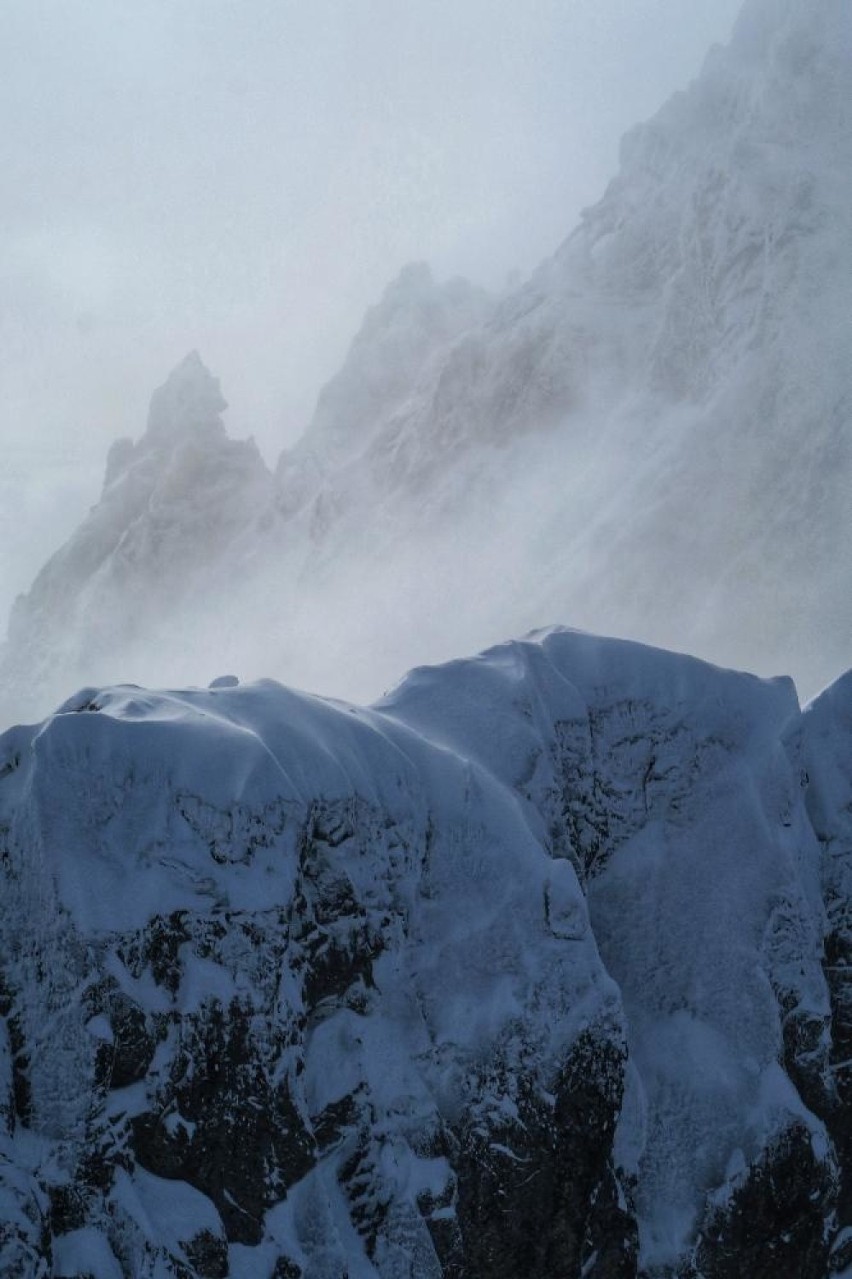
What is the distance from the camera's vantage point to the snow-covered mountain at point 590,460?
285ft

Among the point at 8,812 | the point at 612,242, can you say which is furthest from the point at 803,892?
the point at 612,242

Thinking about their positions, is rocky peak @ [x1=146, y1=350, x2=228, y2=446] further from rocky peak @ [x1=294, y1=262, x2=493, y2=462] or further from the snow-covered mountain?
rocky peak @ [x1=294, y1=262, x2=493, y2=462]

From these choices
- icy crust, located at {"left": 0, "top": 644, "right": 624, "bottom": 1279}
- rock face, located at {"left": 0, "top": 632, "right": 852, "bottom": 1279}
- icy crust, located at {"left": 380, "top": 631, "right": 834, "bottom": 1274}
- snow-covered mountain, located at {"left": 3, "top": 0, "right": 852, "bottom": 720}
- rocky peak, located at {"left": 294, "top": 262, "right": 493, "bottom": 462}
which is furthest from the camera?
rocky peak, located at {"left": 294, "top": 262, "right": 493, "bottom": 462}

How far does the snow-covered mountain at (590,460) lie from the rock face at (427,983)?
1899 inches

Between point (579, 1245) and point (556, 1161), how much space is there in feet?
5.99

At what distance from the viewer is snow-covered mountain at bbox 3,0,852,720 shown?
285 feet

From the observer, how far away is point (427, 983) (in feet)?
74.7

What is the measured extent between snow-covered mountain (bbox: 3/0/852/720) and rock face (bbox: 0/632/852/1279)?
4824cm

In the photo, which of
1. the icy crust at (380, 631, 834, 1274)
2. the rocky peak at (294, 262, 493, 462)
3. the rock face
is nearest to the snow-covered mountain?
the rocky peak at (294, 262, 493, 462)

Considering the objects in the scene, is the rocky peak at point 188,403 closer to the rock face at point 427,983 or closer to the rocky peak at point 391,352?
the rocky peak at point 391,352

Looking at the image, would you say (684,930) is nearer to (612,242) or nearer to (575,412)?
(575,412)

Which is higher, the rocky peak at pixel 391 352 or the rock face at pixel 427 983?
the rocky peak at pixel 391 352

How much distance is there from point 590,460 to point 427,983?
83.0 metres

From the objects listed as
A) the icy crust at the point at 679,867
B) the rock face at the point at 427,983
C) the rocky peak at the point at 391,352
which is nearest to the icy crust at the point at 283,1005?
the rock face at the point at 427,983
